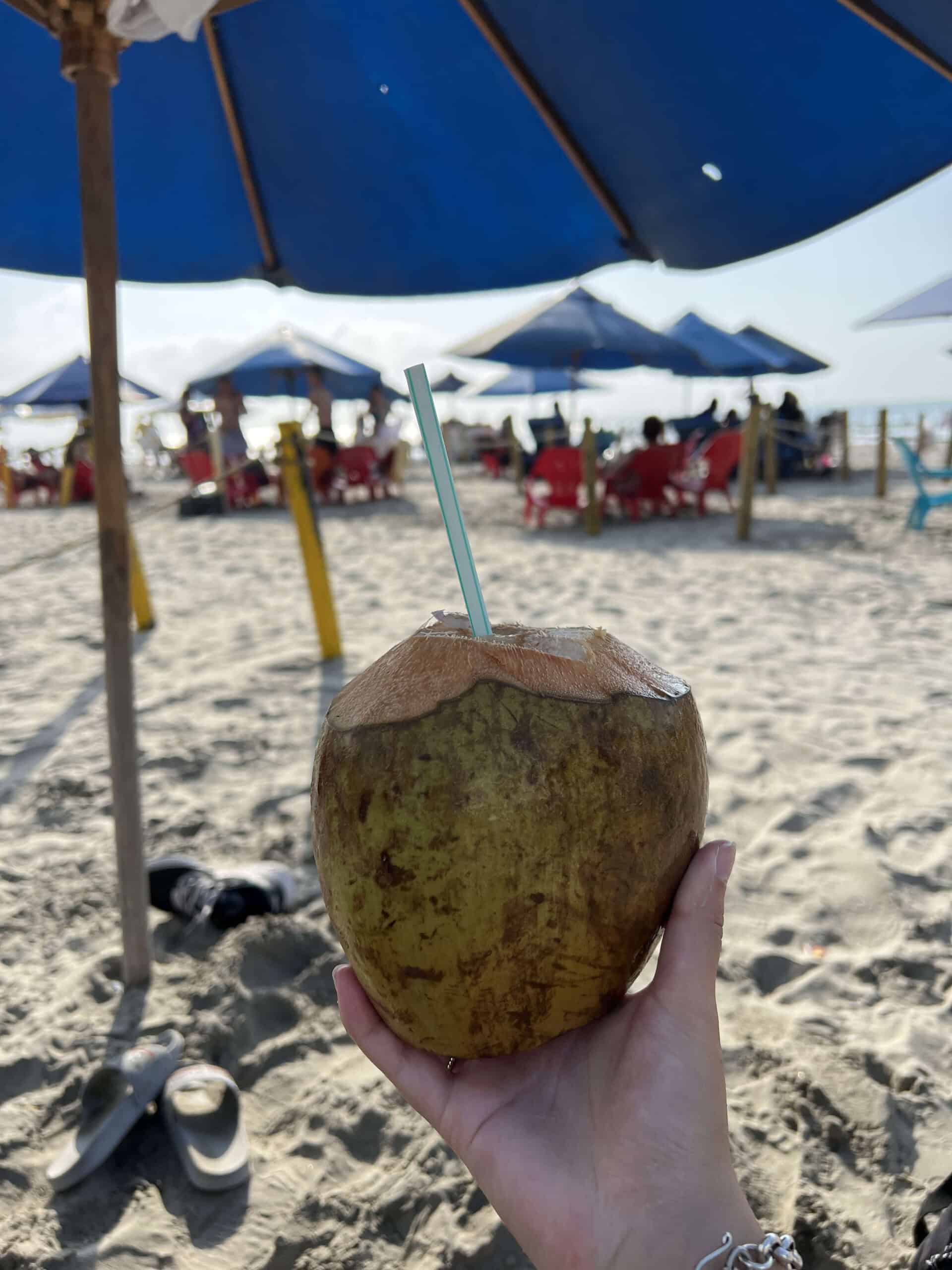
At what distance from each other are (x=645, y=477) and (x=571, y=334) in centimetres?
185

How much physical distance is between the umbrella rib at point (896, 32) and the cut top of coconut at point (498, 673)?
1414 mm

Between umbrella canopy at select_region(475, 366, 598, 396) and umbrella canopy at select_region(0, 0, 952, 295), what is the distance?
12.1 meters

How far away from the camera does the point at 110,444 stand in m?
1.89

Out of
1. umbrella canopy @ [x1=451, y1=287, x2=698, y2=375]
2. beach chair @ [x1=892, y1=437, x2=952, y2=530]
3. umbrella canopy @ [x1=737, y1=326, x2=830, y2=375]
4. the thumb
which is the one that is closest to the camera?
the thumb

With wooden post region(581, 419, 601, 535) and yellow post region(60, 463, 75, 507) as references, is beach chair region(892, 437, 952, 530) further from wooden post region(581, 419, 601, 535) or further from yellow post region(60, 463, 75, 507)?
yellow post region(60, 463, 75, 507)

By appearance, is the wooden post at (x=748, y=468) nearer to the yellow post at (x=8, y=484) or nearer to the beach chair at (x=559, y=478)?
the beach chair at (x=559, y=478)

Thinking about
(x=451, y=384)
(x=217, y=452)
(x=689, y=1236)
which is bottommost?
(x=689, y=1236)

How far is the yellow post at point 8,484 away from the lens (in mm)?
14266

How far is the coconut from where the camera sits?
0.94m

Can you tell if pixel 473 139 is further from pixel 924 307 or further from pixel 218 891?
pixel 924 307

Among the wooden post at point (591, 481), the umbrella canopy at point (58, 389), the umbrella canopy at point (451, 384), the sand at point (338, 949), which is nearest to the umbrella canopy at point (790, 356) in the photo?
the wooden post at point (591, 481)

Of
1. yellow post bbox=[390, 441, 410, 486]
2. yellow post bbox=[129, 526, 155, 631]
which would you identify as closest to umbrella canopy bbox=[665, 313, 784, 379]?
yellow post bbox=[390, 441, 410, 486]

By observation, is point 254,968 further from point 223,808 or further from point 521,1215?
point 521,1215

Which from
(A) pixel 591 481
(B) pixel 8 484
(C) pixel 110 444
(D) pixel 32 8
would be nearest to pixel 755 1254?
(C) pixel 110 444
